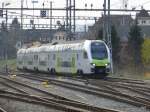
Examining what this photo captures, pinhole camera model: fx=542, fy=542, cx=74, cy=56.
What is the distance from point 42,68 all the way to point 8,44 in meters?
62.4

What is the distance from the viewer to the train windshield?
38.2m

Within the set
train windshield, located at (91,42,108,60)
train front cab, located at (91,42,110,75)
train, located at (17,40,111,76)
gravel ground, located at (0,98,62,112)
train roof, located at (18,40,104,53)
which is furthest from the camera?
train roof, located at (18,40,104,53)

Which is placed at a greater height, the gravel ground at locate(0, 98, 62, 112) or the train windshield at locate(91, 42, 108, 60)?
the train windshield at locate(91, 42, 108, 60)

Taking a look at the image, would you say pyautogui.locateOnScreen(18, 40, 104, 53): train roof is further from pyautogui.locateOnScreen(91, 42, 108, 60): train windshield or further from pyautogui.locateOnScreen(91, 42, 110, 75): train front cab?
pyautogui.locateOnScreen(91, 42, 110, 75): train front cab

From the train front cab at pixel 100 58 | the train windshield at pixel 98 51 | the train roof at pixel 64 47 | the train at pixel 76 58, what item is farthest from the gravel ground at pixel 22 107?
the train roof at pixel 64 47

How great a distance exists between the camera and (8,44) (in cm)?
11362

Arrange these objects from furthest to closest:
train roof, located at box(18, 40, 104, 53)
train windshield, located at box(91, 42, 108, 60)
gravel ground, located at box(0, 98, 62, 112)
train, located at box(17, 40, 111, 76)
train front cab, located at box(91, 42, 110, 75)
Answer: train roof, located at box(18, 40, 104, 53)
train windshield, located at box(91, 42, 108, 60)
train, located at box(17, 40, 111, 76)
train front cab, located at box(91, 42, 110, 75)
gravel ground, located at box(0, 98, 62, 112)

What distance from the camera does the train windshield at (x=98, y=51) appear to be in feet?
125

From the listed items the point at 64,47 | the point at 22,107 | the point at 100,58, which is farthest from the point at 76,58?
the point at 22,107

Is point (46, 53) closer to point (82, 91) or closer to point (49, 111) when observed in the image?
point (82, 91)

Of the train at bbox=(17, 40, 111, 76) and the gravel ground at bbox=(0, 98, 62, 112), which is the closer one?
the gravel ground at bbox=(0, 98, 62, 112)

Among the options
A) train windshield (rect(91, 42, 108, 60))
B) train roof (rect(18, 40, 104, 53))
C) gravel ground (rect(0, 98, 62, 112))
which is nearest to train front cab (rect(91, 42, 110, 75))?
train windshield (rect(91, 42, 108, 60))

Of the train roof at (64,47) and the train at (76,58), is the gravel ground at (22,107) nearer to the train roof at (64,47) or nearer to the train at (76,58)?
the train at (76,58)

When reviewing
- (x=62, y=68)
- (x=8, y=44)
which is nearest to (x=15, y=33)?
(x=8, y=44)
